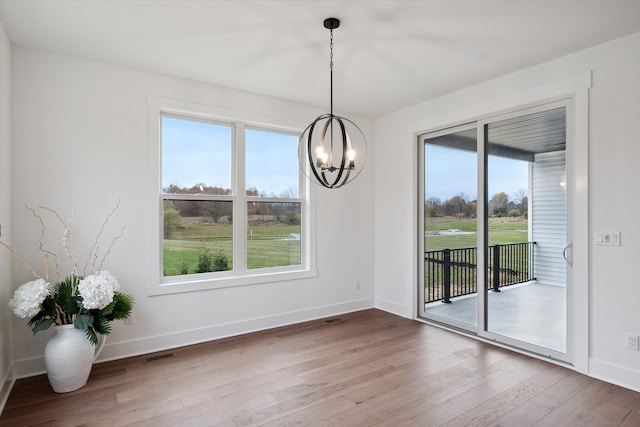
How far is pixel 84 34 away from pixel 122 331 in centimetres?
260

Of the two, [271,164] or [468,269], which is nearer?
[468,269]

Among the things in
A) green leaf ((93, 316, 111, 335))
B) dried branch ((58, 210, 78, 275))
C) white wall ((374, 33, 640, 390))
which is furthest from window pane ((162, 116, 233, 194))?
white wall ((374, 33, 640, 390))

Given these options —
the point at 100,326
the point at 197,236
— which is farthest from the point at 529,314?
the point at 100,326

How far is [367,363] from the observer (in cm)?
329

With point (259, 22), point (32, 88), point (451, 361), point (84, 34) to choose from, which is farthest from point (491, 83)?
point (32, 88)

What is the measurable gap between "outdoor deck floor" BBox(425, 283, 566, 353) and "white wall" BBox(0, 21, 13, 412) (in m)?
4.31

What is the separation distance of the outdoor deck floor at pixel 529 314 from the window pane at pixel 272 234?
7.27 ft

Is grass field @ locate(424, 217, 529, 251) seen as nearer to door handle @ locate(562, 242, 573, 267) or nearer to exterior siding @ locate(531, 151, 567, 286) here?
exterior siding @ locate(531, 151, 567, 286)

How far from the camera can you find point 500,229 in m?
3.83

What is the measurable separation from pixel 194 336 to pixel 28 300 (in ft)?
5.12

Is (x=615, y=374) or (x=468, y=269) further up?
(x=468, y=269)

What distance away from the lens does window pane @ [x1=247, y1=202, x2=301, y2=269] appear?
4.30 meters

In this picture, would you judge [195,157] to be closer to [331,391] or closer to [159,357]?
[159,357]

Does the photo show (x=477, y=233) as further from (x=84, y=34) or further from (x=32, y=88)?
(x=32, y=88)
